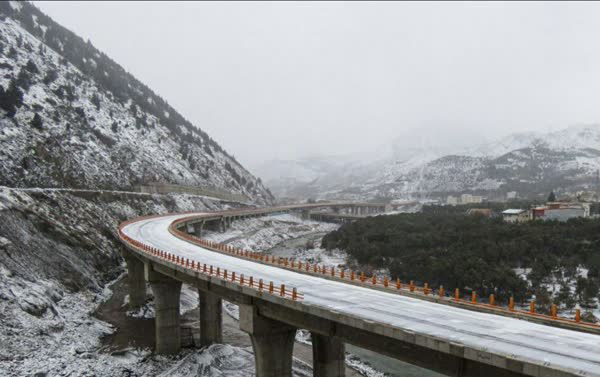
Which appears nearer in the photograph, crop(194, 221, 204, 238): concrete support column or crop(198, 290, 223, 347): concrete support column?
crop(198, 290, 223, 347): concrete support column

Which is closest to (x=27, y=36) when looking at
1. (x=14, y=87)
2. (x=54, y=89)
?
(x=54, y=89)

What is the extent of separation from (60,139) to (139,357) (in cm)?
7398

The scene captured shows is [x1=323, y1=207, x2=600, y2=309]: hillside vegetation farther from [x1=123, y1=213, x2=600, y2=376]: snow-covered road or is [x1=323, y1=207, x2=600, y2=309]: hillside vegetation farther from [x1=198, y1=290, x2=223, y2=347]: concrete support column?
[x1=123, y1=213, x2=600, y2=376]: snow-covered road

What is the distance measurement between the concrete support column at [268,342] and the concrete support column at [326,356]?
96.9 inches

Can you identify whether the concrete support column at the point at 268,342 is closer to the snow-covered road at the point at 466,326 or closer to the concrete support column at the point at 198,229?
the snow-covered road at the point at 466,326

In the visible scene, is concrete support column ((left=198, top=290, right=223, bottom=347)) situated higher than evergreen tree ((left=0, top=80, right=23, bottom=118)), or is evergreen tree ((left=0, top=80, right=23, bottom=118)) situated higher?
evergreen tree ((left=0, top=80, right=23, bottom=118))

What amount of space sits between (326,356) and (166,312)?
56.9 feet

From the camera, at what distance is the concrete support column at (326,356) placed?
25.6 metres

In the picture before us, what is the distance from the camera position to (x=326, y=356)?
25.8 metres

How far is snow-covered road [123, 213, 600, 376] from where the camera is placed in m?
14.2

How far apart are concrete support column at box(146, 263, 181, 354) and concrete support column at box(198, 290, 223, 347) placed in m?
2.15

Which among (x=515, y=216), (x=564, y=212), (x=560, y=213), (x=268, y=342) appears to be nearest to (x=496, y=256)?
(x=560, y=213)

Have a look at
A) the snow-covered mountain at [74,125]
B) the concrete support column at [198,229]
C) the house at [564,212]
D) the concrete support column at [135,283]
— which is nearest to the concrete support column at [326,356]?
the concrete support column at [135,283]

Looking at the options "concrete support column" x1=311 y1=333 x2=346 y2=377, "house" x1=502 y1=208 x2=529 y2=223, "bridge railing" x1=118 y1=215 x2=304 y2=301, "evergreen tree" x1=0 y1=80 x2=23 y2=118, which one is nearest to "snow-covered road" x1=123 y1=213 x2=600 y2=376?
"bridge railing" x1=118 y1=215 x2=304 y2=301
